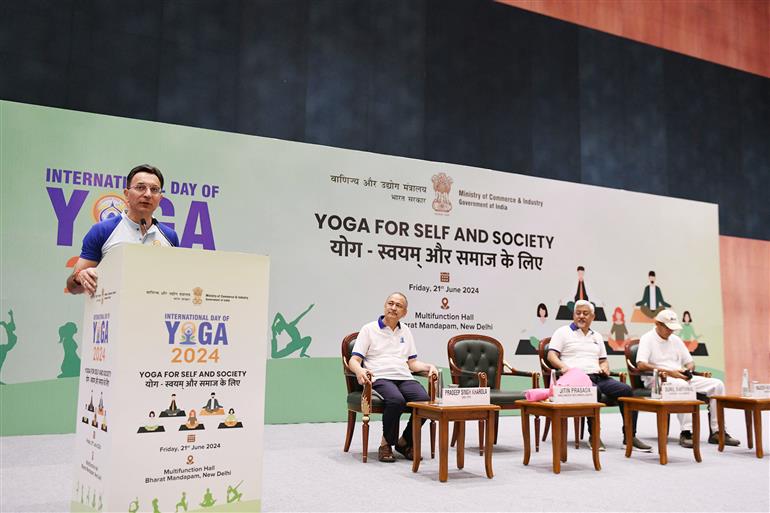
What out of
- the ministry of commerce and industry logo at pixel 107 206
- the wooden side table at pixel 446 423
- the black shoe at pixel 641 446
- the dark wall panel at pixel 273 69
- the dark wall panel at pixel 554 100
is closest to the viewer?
the wooden side table at pixel 446 423

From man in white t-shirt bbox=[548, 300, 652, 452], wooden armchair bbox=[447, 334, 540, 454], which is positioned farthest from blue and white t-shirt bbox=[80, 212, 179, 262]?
man in white t-shirt bbox=[548, 300, 652, 452]

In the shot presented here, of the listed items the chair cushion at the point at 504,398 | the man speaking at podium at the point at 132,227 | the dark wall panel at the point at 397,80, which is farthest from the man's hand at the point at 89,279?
the dark wall panel at the point at 397,80

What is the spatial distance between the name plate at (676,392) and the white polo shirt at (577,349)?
2.49 feet

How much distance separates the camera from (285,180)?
6.21 m

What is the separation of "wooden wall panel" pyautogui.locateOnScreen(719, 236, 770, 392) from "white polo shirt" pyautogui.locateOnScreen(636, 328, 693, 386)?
398 cm

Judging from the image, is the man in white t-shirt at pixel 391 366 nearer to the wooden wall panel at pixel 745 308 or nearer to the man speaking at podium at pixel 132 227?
the man speaking at podium at pixel 132 227

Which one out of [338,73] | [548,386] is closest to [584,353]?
[548,386]

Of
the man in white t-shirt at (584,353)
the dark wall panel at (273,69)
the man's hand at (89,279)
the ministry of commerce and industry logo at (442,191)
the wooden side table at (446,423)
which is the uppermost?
the dark wall panel at (273,69)

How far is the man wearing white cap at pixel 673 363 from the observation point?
514cm

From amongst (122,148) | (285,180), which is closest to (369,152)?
(285,180)

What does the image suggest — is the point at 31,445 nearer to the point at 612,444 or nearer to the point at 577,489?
the point at 577,489

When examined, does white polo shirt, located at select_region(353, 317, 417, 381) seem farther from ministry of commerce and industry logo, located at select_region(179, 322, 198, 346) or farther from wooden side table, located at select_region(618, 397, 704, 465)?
ministry of commerce and industry logo, located at select_region(179, 322, 198, 346)

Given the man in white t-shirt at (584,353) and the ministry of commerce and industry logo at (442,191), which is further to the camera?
the ministry of commerce and industry logo at (442,191)

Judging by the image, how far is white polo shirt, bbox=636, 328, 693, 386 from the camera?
5.30 meters
